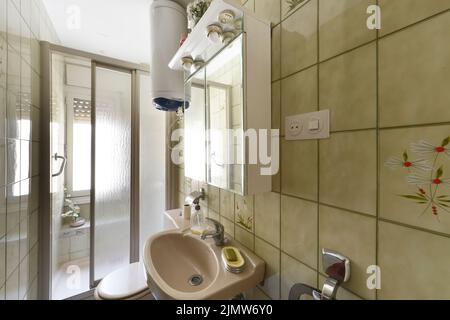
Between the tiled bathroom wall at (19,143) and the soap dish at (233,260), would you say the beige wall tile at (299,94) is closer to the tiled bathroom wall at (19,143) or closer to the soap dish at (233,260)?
the soap dish at (233,260)

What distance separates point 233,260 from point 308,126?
1.94ft

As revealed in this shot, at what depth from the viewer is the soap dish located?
755mm

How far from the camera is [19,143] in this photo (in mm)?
1015

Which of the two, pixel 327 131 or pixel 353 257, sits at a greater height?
pixel 327 131

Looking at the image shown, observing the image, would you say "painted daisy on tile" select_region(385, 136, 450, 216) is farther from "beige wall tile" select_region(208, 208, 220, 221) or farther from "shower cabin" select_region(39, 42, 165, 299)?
"shower cabin" select_region(39, 42, 165, 299)

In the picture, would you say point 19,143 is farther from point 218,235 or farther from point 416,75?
point 416,75

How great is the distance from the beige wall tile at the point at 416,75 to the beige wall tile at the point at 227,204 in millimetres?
714

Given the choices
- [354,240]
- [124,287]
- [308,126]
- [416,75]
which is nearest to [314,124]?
[308,126]

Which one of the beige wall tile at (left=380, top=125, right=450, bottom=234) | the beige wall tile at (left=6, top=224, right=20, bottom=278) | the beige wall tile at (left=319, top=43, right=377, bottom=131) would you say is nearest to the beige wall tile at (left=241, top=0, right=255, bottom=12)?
the beige wall tile at (left=319, top=43, right=377, bottom=131)

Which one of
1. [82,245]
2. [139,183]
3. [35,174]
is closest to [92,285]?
[82,245]

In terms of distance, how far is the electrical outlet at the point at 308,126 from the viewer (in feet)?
1.90

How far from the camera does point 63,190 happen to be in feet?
6.59
